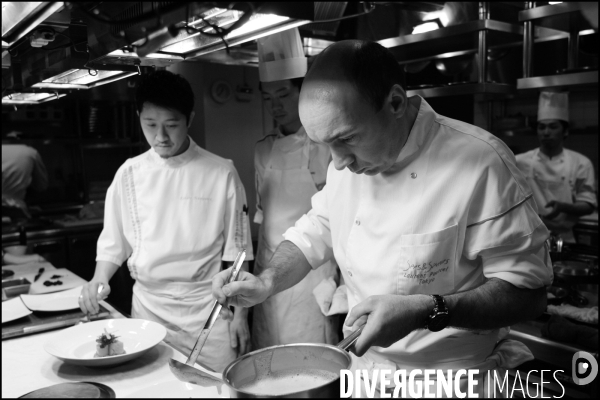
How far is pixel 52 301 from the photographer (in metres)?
2.22

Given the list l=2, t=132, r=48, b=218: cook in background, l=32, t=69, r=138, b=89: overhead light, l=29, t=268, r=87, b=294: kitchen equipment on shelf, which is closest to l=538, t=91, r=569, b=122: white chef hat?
l=32, t=69, r=138, b=89: overhead light

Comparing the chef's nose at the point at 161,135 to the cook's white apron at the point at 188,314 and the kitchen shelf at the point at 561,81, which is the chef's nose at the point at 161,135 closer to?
the cook's white apron at the point at 188,314

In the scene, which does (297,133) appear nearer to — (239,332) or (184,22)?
(239,332)

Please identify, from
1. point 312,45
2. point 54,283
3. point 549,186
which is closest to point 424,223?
point 54,283

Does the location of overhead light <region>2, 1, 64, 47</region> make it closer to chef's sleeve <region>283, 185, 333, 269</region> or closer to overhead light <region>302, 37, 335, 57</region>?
chef's sleeve <region>283, 185, 333, 269</region>

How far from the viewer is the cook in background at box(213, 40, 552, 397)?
1308 millimetres

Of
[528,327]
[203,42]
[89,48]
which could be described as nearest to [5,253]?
[89,48]

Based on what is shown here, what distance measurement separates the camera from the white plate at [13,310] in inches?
78.9

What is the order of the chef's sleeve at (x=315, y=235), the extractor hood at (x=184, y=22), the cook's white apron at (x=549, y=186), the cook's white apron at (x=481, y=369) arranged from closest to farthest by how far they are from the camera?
the extractor hood at (x=184, y=22), the cook's white apron at (x=481, y=369), the chef's sleeve at (x=315, y=235), the cook's white apron at (x=549, y=186)

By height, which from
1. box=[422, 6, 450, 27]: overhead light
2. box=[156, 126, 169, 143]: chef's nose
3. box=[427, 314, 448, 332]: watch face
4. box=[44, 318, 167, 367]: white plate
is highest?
box=[422, 6, 450, 27]: overhead light

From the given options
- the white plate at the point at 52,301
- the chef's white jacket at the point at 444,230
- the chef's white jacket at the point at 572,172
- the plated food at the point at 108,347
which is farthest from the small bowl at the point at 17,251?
the chef's white jacket at the point at 572,172

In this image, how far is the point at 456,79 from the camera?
14.2 feet

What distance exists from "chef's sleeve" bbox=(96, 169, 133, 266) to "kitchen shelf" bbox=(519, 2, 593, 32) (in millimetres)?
1918

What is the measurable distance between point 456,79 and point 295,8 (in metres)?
3.60
